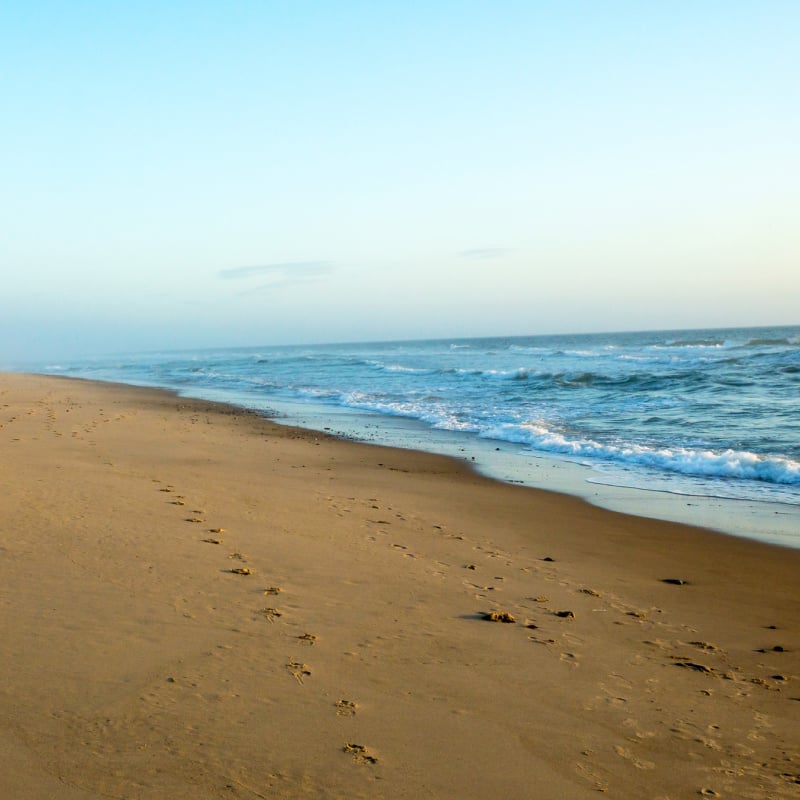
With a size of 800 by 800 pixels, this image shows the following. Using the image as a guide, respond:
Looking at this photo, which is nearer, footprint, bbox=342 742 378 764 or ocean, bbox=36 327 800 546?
footprint, bbox=342 742 378 764

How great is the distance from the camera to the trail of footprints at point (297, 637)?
3.32 meters

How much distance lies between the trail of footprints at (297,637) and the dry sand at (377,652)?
0.02m

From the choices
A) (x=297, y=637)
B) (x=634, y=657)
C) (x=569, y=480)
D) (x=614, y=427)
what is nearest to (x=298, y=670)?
(x=297, y=637)

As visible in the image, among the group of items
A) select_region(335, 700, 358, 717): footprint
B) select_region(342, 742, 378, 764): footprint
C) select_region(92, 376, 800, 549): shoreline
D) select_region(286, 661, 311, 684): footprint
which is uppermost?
select_region(286, 661, 311, 684): footprint

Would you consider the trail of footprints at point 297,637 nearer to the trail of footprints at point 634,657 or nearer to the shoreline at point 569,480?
the trail of footprints at point 634,657

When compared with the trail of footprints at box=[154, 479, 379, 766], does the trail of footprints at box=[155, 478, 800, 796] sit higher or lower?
lower

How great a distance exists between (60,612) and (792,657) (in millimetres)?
4645

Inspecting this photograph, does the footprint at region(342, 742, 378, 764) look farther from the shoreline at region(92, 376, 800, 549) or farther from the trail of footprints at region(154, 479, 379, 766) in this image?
the shoreline at region(92, 376, 800, 549)

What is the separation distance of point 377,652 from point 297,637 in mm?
506

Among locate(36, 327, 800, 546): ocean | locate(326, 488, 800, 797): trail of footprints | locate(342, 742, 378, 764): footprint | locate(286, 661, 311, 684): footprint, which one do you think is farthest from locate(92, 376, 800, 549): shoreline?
locate(342, 742, 378, 764): footprint

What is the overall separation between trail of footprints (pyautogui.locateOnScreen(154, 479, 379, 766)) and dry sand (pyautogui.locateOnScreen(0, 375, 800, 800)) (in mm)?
17

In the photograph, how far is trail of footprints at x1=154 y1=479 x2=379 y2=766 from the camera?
3.32m

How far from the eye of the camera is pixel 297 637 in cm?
455

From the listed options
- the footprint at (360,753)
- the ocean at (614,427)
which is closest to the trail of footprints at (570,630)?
the footprint at (360,753)
